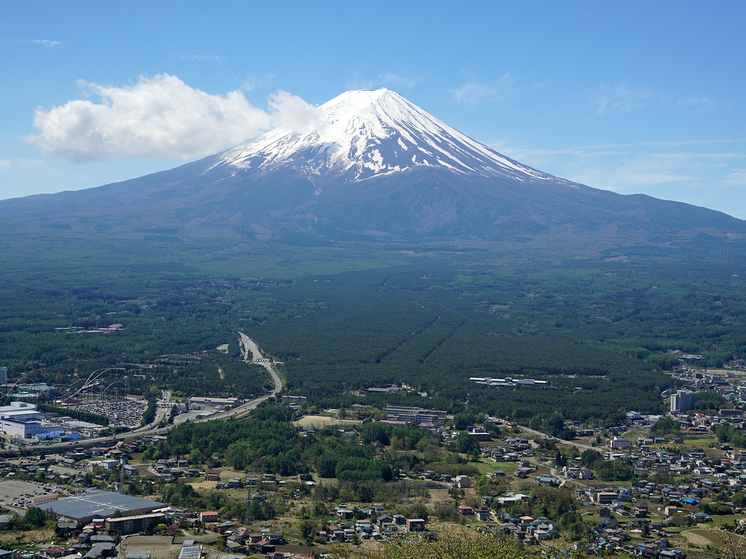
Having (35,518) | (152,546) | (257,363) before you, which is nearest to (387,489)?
(152,546)

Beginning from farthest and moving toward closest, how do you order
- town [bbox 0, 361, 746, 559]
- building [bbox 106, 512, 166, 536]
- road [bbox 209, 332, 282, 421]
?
road [bbox 209, 332, 282, 421]
building [bbox 106, 512, 166, 536]
town [bbox 0, 361, 746, 559]

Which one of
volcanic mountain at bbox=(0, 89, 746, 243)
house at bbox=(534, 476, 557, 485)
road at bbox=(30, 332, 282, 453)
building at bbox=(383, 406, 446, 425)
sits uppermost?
volcanic mountain at bbox=(0, 89, 746, 243)

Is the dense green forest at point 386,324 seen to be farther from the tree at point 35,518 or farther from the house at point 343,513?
the tree at point 35,518

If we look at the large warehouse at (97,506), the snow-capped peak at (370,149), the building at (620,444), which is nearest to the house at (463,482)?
the building at (620,444)

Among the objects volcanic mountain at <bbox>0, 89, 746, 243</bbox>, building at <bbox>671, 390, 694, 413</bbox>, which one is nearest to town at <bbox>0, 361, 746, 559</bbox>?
building at <bbox>671, 390, 694, 413</bbox>

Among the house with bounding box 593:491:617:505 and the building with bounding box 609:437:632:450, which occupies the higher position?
the building with bounding box 609:437:632:450

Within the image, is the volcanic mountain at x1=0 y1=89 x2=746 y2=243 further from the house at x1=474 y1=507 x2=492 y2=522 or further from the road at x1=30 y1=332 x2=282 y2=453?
the house at x1=474 y1=507 x2=492 y2=522
